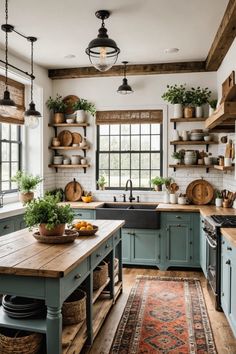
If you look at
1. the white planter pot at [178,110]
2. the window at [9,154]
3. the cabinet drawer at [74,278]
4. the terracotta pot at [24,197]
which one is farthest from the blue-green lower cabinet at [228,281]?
the window at [9,154]

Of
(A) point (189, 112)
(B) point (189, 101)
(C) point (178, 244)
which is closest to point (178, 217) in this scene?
(C) point (178, 244)

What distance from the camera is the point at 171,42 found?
16.4 ft

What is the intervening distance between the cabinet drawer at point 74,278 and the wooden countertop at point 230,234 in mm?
1251

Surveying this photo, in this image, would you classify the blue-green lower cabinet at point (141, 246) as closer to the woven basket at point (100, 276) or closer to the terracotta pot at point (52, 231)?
the woven basket at point (100, 276)

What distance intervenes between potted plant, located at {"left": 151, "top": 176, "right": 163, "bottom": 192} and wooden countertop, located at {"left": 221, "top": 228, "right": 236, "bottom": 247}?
252cm

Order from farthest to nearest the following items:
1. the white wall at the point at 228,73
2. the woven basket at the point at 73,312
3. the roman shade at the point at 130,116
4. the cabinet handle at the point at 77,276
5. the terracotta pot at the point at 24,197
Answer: the roman shade at the point at 130,116, the terracotta pot at the point at 24,197, the white wall at the point at 228,73, the woven basket at the point at 73,312, the cabinet handle at the point at 77,276

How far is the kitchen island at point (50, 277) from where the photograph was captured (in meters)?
2.36

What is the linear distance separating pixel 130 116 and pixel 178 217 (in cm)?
203

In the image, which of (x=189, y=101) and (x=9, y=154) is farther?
(x=189, y=101)

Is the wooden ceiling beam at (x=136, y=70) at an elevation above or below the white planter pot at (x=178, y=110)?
above

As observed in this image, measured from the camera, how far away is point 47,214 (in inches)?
121

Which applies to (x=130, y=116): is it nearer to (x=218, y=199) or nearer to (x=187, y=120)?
(x=187, y=120)

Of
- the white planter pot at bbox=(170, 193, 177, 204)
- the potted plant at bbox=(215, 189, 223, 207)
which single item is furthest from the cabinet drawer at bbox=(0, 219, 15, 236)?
the potted plant at bbox=(215, 189, 223, 207)

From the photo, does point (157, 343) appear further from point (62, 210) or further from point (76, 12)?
point (76, 12)
